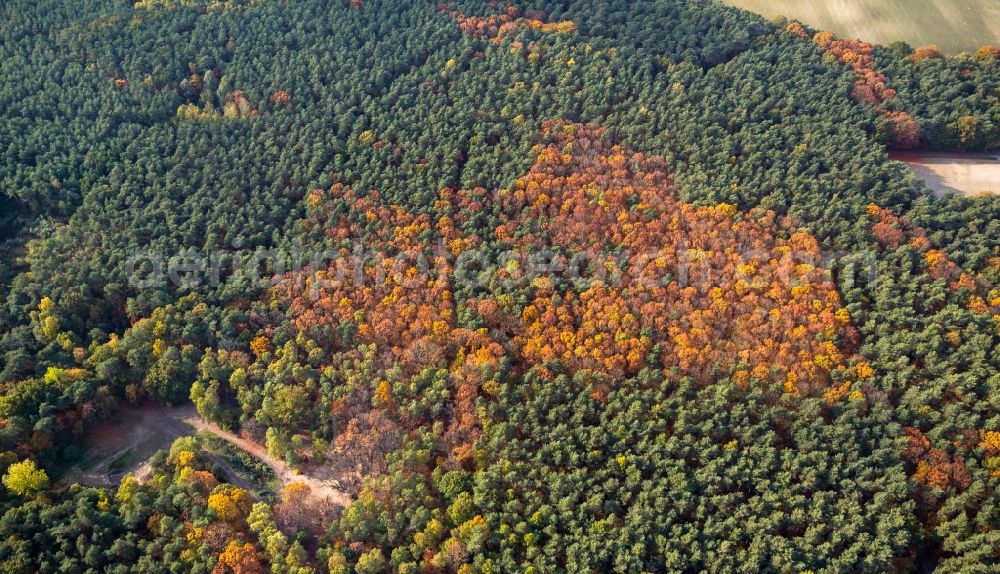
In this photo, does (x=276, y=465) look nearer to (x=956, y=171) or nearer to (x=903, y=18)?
(x=956, y=171)

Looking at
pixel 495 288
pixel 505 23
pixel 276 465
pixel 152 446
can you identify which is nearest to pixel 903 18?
pixel 505 23

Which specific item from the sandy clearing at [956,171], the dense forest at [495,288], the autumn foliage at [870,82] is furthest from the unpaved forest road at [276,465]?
the autumn foliage at [870,82]

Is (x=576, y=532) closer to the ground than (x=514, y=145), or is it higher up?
closer to the ground

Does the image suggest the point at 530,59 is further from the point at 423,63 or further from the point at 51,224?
the point at 51,224

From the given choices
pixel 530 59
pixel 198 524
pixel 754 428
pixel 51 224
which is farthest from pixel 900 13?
pixel 51 224

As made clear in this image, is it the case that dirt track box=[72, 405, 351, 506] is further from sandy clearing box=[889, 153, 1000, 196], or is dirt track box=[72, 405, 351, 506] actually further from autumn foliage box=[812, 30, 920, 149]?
autumn foliage box=[812, 30, 920, 149]
